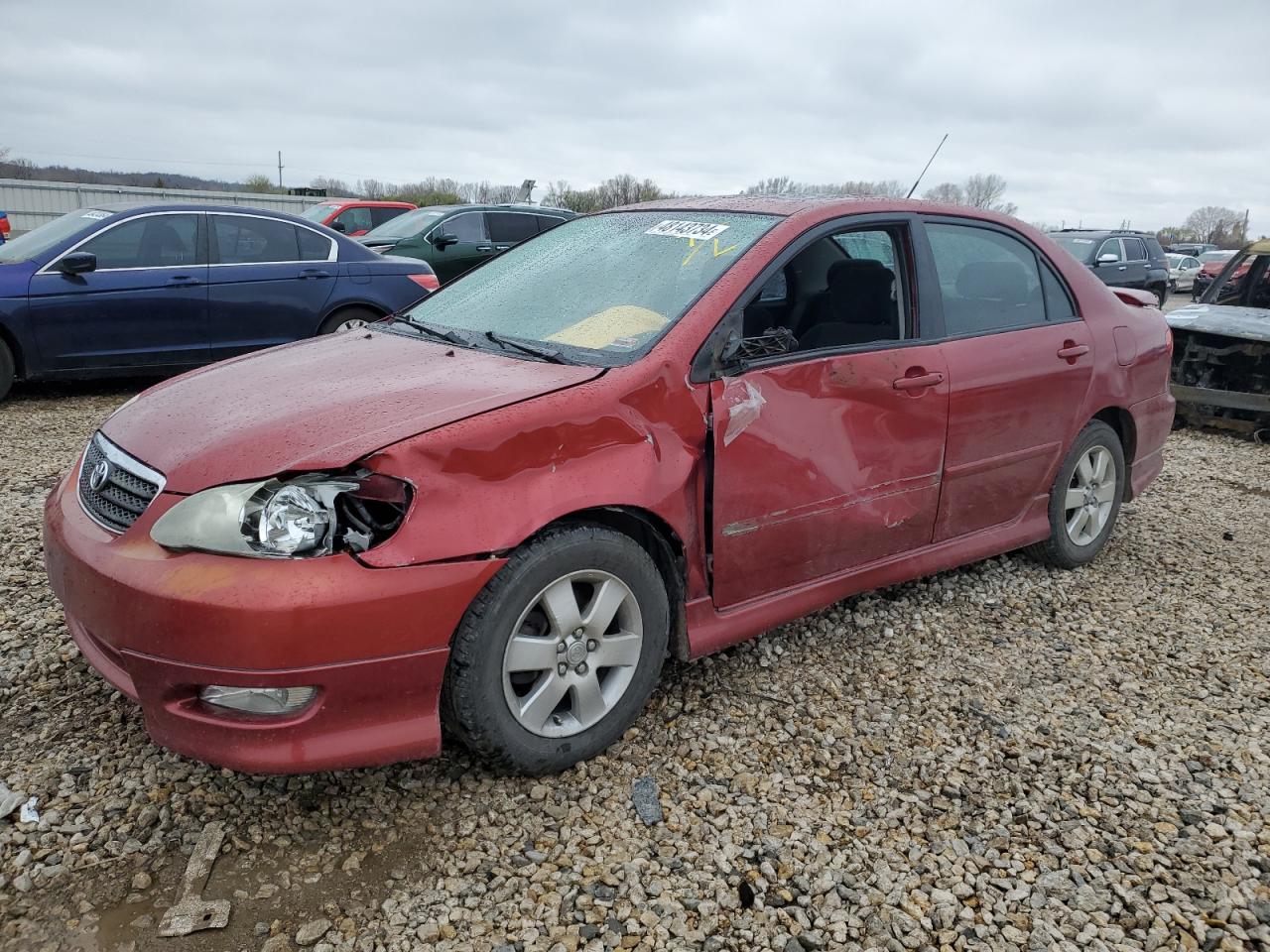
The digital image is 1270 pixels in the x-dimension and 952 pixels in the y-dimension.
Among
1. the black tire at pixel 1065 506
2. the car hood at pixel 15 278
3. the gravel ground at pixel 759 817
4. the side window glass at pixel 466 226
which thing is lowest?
the gravel ground at pixel 759 817

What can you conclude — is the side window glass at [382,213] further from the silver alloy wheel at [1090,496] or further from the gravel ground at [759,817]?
the silver alloy wheel at [1090,496]

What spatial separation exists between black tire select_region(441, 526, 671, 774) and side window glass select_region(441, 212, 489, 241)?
410 inches

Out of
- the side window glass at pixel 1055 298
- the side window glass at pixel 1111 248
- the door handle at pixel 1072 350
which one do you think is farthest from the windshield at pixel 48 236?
the side window glass at pixel 1111 248

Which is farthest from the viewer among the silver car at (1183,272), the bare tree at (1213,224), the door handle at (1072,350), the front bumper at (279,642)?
the bare tree at (1213,224)

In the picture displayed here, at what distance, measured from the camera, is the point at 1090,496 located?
14.5 feet

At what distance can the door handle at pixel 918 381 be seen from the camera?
3385 mm

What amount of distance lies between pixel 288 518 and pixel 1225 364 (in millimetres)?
8023

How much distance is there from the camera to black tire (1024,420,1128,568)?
13.9ft

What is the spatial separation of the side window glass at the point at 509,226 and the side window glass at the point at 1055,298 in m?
9.30

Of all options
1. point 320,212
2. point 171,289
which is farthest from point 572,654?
point 320,212

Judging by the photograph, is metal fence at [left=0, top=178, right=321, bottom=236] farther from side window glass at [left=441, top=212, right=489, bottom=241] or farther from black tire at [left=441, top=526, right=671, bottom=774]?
black tire at [left=441, top=526, right=671, bottom=774]

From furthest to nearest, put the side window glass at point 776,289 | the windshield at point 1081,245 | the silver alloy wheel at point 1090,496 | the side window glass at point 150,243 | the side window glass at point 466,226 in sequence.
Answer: the windshield at point 1081,245 → the side window glass at point 466,226 → the side window glass at point 150,243 → the silver alloy wheel at point 1090,496 → the side window glass at point 776,289

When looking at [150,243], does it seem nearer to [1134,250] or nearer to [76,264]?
[76,264]

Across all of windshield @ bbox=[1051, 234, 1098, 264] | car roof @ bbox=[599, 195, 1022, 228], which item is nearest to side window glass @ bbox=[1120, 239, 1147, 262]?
windshield @ bbox=[1051, 234, 1098, 264]
